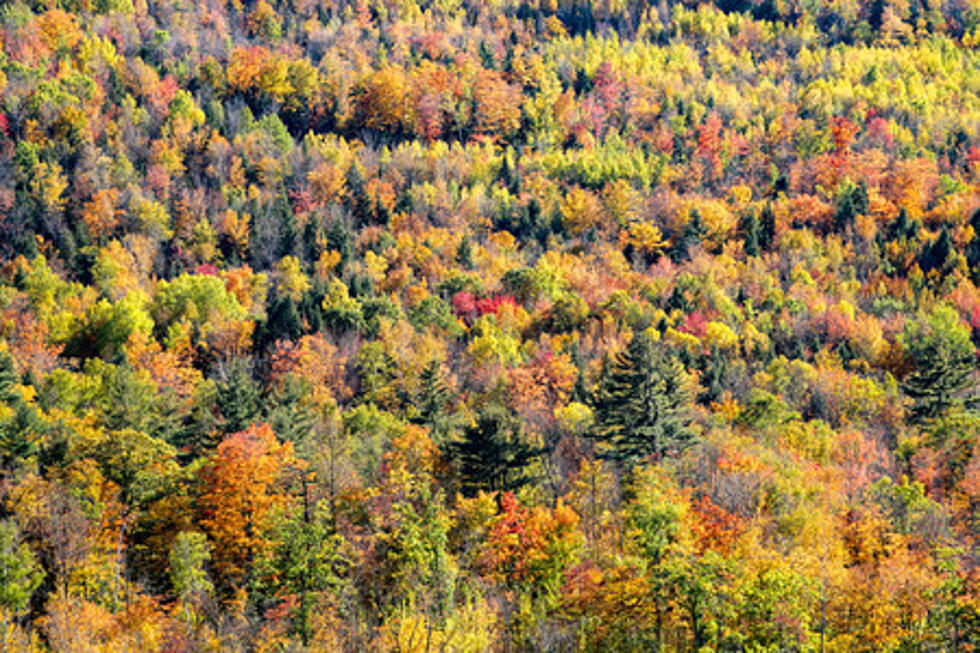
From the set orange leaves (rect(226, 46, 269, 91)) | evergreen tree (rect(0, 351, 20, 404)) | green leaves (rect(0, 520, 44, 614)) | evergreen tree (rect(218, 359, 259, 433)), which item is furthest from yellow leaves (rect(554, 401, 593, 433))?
orange leaves (rect(226, 46, 269, 91))

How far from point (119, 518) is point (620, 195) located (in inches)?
3819

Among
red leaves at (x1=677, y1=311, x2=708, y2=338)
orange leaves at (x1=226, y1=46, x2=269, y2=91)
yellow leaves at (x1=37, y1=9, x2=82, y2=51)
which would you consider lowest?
red leaves at (x1=677, y1=311, x2=708, y2=338)

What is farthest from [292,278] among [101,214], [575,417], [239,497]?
[239,497]

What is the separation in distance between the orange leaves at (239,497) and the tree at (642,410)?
1855 centimetres

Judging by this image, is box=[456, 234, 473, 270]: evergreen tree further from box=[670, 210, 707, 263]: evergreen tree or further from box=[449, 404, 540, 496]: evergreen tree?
box=[449, 404, 540, 496]: evergreen tree

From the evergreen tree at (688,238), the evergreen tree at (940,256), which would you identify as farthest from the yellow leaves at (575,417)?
the evergreen tree at (940,256)

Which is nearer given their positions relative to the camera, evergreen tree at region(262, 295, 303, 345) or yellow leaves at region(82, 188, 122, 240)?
evergreen tree at region(262, 295, 303, 345)

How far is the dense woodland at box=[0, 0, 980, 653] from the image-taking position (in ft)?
103

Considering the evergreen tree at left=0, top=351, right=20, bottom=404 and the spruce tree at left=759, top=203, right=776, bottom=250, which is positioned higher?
the evergreen tree at left=0, top=351, right=20, bottom=404

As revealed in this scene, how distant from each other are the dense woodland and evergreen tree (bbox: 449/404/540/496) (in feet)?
0.76

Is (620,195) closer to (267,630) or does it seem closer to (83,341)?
(83,341)

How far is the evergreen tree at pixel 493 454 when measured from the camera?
42750mm

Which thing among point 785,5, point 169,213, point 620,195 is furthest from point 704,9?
point 169,213

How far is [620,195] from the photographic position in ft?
408
